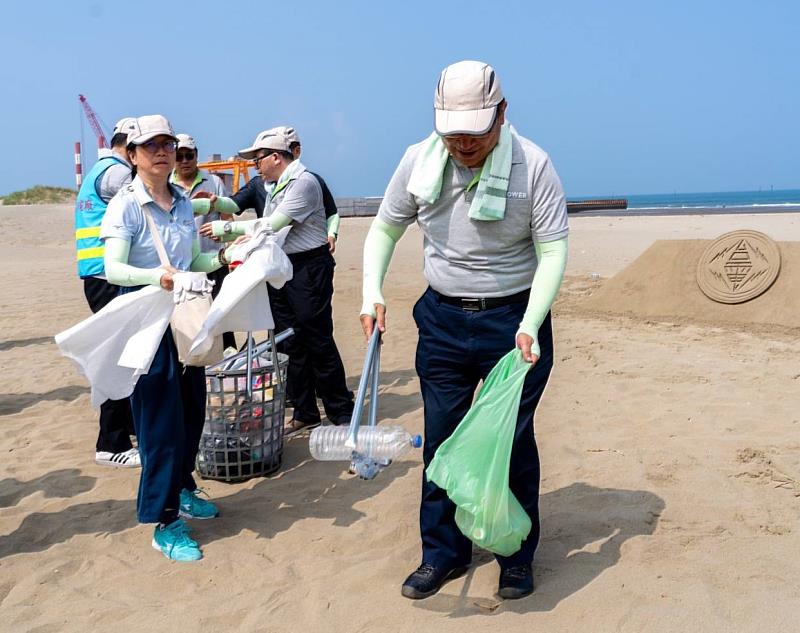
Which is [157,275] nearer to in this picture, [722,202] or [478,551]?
[478,551]

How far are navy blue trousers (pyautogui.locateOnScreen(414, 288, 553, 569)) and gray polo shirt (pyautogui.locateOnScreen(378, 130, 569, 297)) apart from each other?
0.11 metres

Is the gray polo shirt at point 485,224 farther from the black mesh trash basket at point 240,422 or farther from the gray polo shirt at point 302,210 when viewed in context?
the gray polo shirt at point 302,210

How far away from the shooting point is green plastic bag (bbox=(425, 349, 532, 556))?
2789 millimetres

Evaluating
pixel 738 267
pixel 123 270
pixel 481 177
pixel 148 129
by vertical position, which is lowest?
pixel 738 267

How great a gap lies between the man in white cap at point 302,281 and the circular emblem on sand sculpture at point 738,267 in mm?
4587

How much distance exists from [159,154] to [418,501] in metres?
2.04

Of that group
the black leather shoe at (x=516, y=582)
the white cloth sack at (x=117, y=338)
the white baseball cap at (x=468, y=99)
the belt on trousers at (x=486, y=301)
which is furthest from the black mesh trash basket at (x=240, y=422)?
the white baseball cap at (x=468, y=99)

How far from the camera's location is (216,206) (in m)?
4.73

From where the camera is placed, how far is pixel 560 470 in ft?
14.1

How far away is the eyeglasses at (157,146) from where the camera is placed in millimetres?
3252

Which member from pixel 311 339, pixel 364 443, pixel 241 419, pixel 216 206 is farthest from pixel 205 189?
pixel 364 443

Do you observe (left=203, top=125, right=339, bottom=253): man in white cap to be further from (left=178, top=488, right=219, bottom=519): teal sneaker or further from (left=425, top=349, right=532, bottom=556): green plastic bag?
(left=425, top=349, right=532, bottom=556): green plastic bag

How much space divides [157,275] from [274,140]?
194 centimetres

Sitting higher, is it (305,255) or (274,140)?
(274,140)
